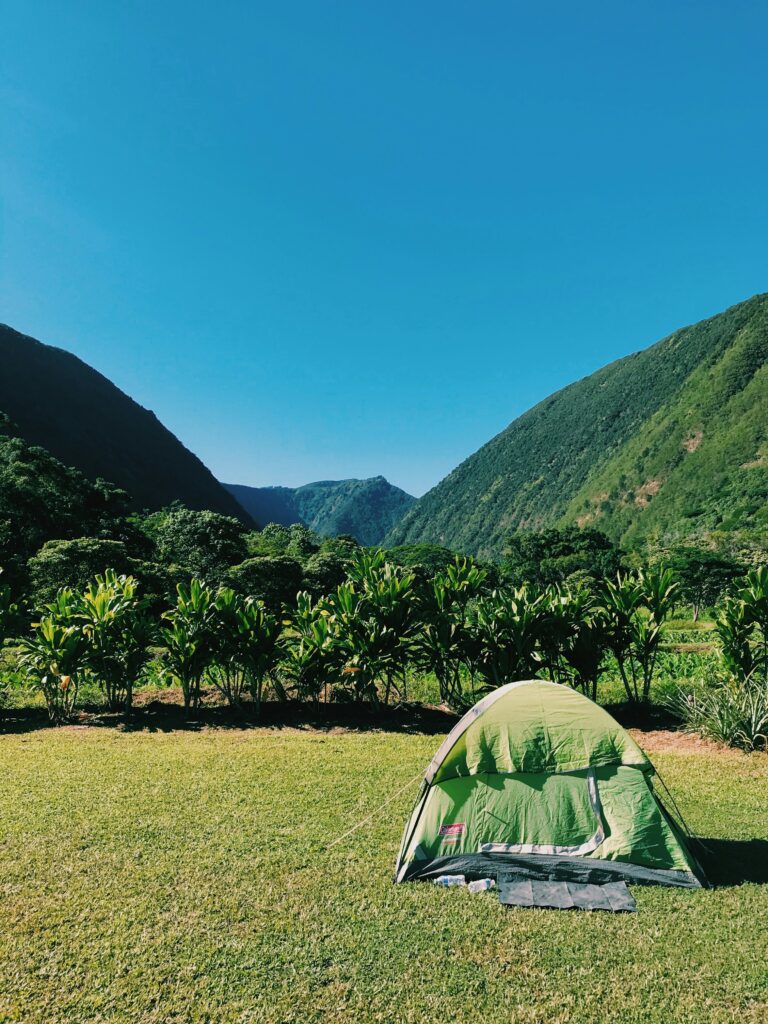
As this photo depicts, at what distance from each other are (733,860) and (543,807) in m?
1.87

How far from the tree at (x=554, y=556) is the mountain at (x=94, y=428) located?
187 ft

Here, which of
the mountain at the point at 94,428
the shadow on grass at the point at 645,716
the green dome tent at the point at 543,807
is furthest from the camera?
the mountain at the point at 94,428

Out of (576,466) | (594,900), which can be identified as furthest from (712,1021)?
(576,466)

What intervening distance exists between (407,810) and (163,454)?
4273 inches

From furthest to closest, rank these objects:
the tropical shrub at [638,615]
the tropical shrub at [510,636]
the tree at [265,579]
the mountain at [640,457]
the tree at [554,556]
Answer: the mountain at [640,457] → the tree at [554,556] → the tree at [265,579] → the tropical shrub at [638,615] → the tropical shrub at [510,636]

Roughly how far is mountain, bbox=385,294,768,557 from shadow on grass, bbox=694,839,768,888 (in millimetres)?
52691

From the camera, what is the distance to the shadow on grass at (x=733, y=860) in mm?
5023

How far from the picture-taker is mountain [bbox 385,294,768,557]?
3041 inches

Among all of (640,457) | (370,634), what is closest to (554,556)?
(640,457)

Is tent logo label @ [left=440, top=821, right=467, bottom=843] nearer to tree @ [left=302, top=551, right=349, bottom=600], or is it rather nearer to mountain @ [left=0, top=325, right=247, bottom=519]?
tree @ [left=302, top=551, right=349, bottom=600]

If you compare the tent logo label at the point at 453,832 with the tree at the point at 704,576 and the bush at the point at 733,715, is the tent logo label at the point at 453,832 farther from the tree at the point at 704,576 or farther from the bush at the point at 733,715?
the tree at the point at 704,576

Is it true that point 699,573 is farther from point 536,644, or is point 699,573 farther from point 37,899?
point 37,899

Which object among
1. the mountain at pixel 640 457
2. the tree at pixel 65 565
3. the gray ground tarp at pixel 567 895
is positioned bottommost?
the gray ground tarp at pixel 567 895

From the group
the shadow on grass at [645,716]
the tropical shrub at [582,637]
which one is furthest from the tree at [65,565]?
the shadow on grass at [645,716]
